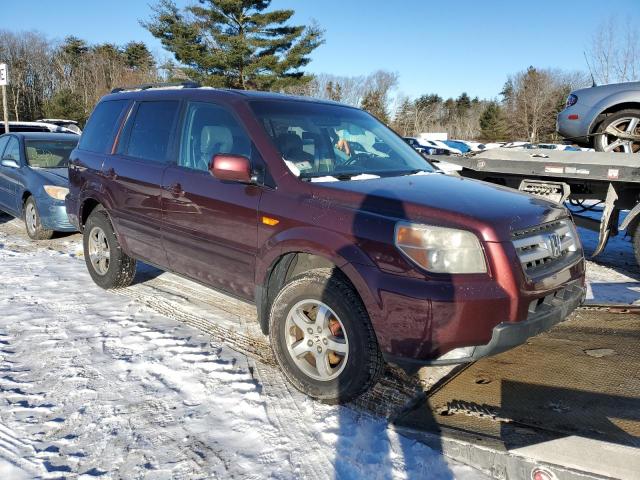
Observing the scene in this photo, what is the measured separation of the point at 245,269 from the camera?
11.7 ft

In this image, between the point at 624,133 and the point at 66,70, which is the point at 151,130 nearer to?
the point at 624,133

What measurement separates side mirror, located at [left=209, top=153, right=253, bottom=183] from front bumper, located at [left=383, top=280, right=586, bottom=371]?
4.78 feet

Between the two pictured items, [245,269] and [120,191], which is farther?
[120,191]

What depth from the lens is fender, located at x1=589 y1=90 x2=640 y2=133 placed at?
6629 millimetres

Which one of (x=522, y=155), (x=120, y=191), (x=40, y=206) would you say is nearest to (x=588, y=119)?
(x=522, y=155)

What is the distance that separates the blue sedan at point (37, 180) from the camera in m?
7.19

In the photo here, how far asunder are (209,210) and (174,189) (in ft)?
1.61

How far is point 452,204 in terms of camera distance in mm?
2875

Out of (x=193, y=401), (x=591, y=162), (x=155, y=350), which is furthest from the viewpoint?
(x=591, y=162)

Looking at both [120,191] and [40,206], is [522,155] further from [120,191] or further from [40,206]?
[40,206]

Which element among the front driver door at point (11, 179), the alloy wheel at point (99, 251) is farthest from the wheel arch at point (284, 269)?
the front driver door at point (11, 179)

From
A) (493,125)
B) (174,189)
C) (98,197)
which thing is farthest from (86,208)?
(493,125)

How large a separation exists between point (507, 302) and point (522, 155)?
14.8ft

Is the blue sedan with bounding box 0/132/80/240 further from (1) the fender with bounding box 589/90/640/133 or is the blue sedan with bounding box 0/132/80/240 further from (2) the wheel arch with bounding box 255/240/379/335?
(1) the fender with bounding box 589/90/640/133
